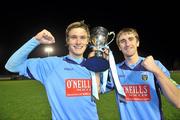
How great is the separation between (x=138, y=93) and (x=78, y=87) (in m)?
0.67

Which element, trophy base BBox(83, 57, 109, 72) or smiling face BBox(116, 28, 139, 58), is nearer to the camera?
trophy base BBox(83, 57, 109, 72)

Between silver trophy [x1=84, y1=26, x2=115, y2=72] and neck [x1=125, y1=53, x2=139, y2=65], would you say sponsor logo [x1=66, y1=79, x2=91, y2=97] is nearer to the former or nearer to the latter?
silver trophy [x1=84, y1=26, x2=115, y2=72]

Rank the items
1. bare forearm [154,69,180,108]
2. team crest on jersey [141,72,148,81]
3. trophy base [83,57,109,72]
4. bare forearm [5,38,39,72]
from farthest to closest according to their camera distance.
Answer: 1. team crest on jersey [141,72,148,81]
2. bare forearm [5,38,39,72]
3. trophy base [83,57,109,72]
4. bare forearm [154,69,180,108]

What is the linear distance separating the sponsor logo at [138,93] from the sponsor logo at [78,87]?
426mm

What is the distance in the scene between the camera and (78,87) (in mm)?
3885

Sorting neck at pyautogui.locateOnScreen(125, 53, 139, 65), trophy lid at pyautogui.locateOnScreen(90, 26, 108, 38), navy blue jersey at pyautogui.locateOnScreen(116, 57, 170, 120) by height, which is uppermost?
trophy lid at pyautogui.locateOnScreen(90, 26, 108, 38)

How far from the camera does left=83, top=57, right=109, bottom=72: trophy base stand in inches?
140

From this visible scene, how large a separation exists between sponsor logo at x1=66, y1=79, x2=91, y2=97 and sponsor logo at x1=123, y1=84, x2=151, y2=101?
43cm

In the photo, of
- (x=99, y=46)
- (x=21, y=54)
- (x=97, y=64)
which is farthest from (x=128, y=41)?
(x=21, y=54)

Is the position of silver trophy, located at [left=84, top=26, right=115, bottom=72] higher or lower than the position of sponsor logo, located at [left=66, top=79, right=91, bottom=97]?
higher

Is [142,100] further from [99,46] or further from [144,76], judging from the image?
[99,46]

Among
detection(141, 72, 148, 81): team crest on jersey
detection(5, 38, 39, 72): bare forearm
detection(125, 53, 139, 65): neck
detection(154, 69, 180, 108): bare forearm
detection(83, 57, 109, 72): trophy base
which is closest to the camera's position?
detection(154, 69, 180, 108): bare forearm

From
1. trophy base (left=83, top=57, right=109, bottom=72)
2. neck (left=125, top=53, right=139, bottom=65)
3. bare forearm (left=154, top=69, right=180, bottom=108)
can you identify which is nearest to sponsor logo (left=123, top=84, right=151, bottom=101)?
neck (left=125, top=53, right=139, bottom=65)

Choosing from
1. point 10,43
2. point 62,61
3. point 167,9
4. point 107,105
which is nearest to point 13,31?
point 10,43
